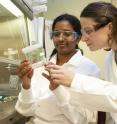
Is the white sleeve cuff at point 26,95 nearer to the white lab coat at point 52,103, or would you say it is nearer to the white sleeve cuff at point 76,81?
the white lab coat at point 52,103

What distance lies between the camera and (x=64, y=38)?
177 centimetres

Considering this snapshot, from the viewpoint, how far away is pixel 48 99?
1.72 m

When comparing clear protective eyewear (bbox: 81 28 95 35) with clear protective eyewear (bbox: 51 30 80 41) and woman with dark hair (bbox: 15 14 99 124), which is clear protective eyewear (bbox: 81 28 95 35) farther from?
clear protective eyewear (bbox: 51 30 80 41)

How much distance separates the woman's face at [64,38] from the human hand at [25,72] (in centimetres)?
29

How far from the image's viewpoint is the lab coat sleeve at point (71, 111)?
5.05 feet

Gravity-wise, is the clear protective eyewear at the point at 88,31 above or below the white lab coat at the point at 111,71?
above

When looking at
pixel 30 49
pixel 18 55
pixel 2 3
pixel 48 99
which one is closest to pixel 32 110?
pixel 48 99

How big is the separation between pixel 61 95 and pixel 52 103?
0.61 feet

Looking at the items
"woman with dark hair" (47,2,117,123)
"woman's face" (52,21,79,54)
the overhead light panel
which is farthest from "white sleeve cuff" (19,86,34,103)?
the overhead light panel

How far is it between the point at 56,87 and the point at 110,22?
46 cm

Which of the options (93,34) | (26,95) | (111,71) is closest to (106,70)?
(111,71)

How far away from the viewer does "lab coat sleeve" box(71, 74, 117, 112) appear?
1.16 metres

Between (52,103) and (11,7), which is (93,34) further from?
(11,7)

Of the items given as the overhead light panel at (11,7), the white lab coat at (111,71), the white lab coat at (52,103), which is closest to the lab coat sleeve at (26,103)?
the white lab coat at (52,103)
